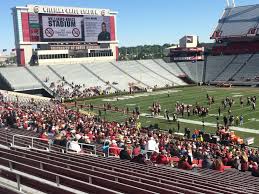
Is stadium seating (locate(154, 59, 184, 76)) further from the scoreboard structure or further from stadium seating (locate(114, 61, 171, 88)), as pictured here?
the scoreboard structure

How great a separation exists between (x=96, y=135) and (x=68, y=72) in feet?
138

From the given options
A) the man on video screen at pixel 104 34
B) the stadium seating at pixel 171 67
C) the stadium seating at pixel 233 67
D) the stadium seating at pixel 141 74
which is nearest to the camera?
the stadium seating at pixel 141 74

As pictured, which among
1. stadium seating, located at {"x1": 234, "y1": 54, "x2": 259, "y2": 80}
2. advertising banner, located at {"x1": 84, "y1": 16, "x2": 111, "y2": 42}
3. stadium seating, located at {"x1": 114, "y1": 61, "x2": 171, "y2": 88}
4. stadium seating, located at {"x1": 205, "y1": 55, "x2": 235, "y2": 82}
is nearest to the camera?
stadium seating, located at {"x1": 234, "y1": 54, "x2": 259, "y2": 80}

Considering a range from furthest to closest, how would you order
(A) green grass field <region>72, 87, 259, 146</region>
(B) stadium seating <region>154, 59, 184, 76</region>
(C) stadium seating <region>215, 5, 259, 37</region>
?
(C) stadium seating <region>215, 5, 259, 37</region>, (B) stadium seating <region>154, 59, 184, 76</region>, (A) green grass field <region>72, 87, 259, 146</region>

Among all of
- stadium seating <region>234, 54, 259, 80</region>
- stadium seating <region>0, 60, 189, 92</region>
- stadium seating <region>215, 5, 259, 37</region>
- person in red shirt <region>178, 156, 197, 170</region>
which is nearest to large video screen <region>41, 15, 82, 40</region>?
stadium seating <region>0, 60, 189, 92</region>

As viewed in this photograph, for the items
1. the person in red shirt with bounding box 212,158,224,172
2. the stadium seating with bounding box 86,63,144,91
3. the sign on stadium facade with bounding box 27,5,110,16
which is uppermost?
the sign on stadium facade with bounding box 27,5,110,16

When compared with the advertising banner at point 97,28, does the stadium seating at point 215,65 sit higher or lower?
lower

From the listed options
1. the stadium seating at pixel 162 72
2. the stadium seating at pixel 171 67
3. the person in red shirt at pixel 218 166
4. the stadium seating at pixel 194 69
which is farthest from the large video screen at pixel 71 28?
the person in red shirt at pixel 218 166

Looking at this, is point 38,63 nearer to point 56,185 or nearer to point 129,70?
point 129,70

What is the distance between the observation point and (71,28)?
60.9m

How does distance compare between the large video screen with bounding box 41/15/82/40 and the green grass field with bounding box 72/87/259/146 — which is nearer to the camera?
the green grass field with bounding box 72/87/259/146

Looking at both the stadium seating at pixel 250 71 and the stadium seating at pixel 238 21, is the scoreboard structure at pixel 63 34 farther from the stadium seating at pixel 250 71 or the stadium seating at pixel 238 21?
the stadium seating at pixel 250 71

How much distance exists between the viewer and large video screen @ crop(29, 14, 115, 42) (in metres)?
58.3

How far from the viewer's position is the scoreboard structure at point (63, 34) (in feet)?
189
